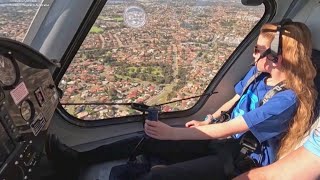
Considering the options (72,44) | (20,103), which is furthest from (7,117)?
(72,44)

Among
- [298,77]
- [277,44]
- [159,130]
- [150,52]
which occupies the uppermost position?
[277,44]

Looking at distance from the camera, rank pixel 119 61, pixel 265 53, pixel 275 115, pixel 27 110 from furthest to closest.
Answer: pixel 119 61 → pixel 265 53 → pixel 275 115 → pixel 27 110

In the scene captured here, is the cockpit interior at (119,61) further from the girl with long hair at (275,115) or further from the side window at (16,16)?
the girl with long hair at (275,115)

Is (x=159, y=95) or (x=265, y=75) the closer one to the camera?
(x=265, y=75)

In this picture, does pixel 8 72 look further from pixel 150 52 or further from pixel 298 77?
pixel 298 77

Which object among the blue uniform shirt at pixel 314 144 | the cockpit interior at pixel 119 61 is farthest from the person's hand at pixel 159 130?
the blue uniform shirt at pixel 314 144

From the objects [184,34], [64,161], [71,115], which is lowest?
[71,115]

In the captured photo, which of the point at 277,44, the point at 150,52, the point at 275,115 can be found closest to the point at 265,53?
the point at 277,44

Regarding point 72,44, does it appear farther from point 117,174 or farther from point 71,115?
point 117,174
